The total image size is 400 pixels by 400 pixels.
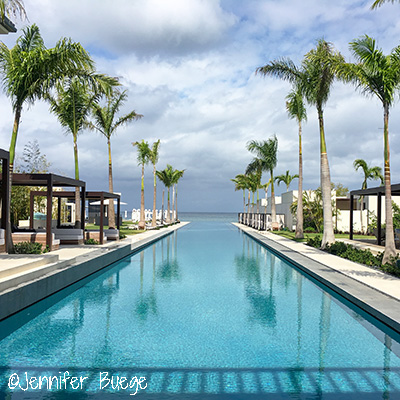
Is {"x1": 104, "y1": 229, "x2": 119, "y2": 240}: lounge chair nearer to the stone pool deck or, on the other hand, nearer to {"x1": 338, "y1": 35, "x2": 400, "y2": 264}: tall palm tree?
the stone pool deck

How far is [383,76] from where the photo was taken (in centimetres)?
1033

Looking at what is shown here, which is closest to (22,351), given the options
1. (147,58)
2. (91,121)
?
(147,58)

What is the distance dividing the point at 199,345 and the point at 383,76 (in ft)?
28.2

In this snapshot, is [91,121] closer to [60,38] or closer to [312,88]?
[60,38]

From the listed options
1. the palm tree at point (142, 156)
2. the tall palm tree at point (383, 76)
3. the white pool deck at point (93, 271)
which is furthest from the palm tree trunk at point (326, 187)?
the palm tree at point (142, 156)

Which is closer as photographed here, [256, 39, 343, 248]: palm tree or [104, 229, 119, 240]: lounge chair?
[256, 39, 343, 248]: palm tree

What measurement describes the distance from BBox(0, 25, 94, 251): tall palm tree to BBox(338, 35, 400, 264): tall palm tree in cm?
806

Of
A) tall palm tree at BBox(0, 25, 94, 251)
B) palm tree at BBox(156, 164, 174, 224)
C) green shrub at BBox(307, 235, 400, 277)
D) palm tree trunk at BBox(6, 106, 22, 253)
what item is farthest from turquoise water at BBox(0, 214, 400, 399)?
palm tree at BBox(156, 164, 174, 224)

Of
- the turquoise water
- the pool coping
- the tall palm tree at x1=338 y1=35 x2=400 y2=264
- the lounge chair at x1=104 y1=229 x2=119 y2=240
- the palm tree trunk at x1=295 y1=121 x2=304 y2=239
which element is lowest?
the turquoise water

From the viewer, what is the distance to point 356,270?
1036cm

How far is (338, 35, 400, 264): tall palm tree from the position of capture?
1045 centimetres

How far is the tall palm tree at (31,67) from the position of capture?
1176 centimetres

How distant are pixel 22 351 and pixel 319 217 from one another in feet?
80.9

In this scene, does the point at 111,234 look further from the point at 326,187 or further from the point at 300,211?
the point at 300,211
